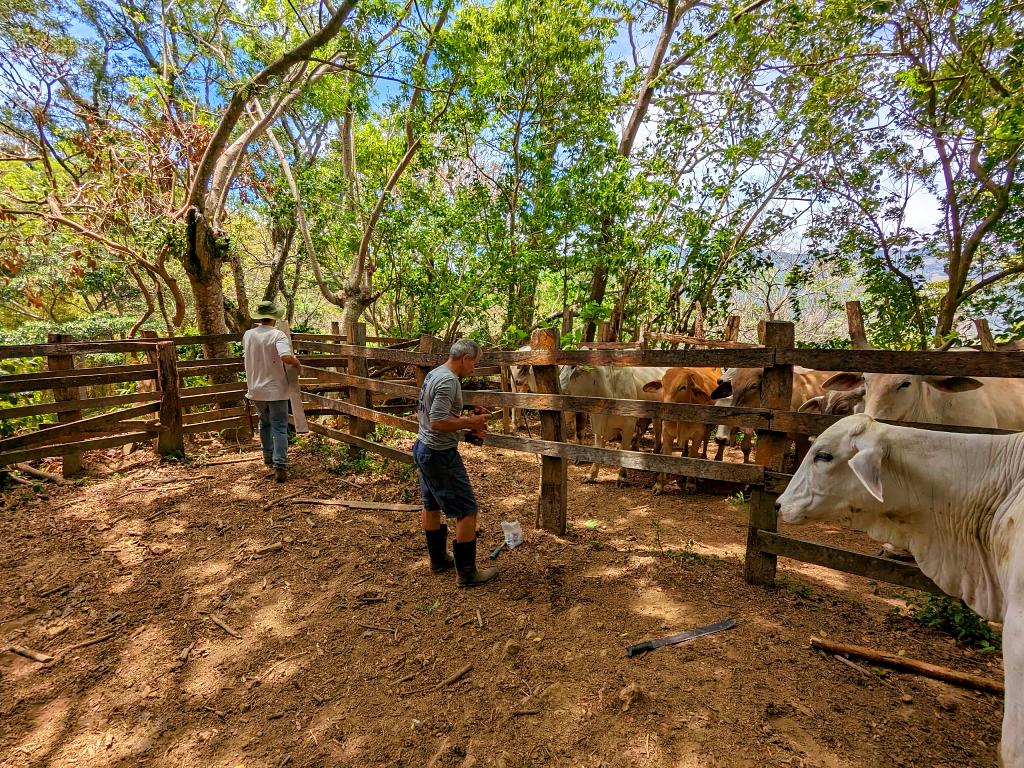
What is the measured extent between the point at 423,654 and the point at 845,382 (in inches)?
168

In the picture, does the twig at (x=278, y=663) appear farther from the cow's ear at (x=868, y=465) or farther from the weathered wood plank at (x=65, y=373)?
the weathered wood plank at (x=65, y=373)

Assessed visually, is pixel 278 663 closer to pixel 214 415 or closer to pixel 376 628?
pixel 376 628

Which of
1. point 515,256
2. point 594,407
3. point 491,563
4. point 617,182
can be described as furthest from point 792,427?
point 515,256

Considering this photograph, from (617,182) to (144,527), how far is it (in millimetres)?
7446

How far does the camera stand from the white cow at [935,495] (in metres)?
2.09

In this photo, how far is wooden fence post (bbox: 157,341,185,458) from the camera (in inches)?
234

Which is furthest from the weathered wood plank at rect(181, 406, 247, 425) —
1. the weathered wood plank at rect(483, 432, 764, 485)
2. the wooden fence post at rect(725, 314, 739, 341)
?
the wooden fence post at rect(725, 314, 739, 341)

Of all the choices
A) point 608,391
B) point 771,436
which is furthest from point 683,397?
point 771,436

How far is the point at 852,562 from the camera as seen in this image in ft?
9.04

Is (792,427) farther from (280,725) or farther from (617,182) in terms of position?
(617,182)

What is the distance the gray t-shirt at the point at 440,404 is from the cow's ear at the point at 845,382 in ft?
11.4

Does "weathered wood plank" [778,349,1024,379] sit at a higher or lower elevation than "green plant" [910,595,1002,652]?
higher

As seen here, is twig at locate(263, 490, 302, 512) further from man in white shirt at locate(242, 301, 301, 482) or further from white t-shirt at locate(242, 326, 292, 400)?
white t-shirt at locate(242, 326, 292, 400)

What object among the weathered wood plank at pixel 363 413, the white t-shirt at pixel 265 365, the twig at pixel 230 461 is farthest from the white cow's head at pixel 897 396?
the twig at pixel 230 461
